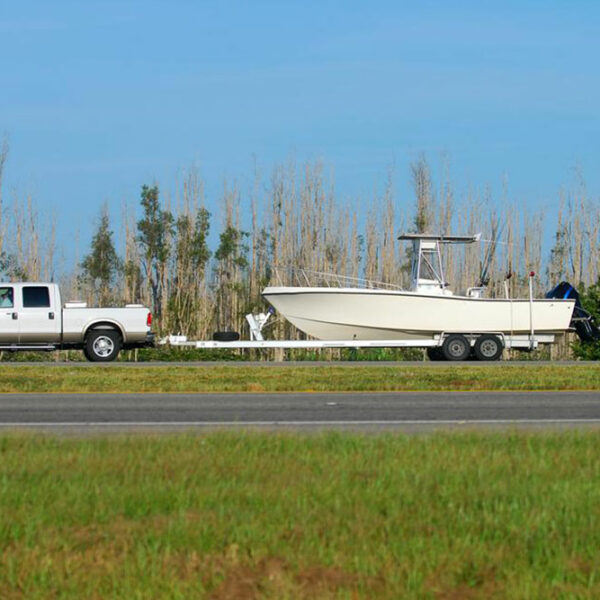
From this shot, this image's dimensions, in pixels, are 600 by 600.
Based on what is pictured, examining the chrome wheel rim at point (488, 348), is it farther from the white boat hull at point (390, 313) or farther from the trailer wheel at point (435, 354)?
the trailer wheel at point (435, 354)

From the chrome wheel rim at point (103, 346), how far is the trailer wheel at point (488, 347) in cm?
951

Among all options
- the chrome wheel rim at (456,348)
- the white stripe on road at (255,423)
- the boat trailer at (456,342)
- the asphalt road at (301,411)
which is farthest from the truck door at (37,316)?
the white stripe on road at (255,423)

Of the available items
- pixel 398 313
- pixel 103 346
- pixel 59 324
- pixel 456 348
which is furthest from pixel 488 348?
pixel 59 324

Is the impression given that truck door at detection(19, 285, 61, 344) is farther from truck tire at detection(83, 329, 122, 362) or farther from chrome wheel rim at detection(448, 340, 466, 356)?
chrome wheel rim at detection(448, 340, 466, 356)

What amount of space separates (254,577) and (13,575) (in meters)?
1.19

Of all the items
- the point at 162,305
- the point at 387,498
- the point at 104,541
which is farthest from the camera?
the point at 162,305

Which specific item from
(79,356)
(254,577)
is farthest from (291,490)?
(79,356)

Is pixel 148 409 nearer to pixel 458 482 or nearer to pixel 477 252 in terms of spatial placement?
pixel 458 482

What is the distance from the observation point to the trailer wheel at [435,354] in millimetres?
28870

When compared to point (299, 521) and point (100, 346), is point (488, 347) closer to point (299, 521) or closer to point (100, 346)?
point (100, 346)

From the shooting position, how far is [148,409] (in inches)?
532

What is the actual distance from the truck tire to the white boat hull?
4.77 meters

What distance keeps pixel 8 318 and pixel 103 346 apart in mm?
2287

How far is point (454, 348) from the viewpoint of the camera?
28.1m
